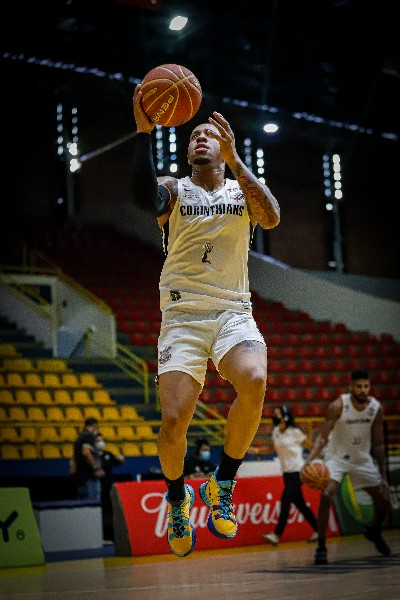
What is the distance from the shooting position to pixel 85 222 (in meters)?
24.6

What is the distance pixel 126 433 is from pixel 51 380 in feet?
5.68

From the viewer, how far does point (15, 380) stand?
1628cm

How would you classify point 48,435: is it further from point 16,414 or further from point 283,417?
point 283,417

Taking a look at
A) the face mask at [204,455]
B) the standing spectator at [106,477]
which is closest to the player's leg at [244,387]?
the standing spectator at [106,477]

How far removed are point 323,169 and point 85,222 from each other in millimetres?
6609

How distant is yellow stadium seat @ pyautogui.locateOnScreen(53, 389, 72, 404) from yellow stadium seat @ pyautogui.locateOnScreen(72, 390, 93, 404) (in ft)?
0.40

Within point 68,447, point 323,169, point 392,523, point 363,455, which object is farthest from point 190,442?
point 323,169

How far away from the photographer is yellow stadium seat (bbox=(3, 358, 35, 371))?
16.8m

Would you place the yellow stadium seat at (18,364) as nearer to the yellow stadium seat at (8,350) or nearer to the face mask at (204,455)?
the yellow stadium seat at (8,350)

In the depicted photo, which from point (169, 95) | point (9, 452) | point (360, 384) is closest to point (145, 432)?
point (9, 452)

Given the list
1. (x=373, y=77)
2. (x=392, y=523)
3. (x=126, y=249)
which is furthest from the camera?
(x=126, y=249)

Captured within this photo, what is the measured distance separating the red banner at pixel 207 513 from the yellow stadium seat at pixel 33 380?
16.7 ft

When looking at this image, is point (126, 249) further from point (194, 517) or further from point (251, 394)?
point (251, 394)

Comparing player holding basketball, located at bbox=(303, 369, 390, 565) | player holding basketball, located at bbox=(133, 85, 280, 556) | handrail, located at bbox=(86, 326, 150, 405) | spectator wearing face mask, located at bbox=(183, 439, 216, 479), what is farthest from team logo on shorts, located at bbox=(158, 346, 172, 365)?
handrail, located at bbox=(86, 326, 150, 405)
